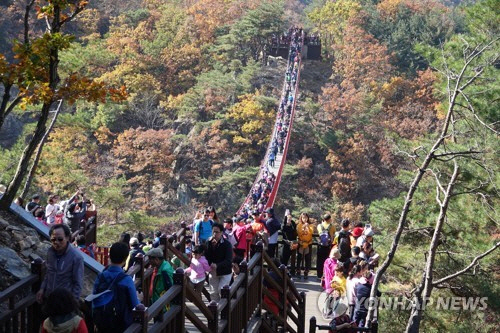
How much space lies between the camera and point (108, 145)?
3600 cm

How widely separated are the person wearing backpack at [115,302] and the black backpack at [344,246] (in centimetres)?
499

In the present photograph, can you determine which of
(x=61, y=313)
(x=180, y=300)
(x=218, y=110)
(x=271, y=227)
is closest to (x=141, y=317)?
(x=61, y=313)

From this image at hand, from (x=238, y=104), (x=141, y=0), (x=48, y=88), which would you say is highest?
(x=141, y=0)

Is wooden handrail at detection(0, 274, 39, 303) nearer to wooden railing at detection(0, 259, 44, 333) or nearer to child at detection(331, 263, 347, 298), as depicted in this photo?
wooden railing at detection(0, 259, 44, 333)

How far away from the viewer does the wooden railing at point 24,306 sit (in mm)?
4148

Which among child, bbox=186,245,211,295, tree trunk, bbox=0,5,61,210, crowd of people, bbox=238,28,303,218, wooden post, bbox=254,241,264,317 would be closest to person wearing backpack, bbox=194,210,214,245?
child, bbox=186,245,211,295

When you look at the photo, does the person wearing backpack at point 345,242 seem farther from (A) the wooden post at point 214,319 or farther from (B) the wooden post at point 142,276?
(A) the wooden post at point 214,319

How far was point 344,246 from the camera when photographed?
920 cm

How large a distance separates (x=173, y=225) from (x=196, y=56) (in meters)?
16.6

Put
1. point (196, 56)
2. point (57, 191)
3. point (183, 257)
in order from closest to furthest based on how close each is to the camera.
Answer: point (183, 257)
point (57, 191)
point (196, 56)

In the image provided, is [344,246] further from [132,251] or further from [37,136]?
[37,136]

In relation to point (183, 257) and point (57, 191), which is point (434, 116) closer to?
point (57, 191)

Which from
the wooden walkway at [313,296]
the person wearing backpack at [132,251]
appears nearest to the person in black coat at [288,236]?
the wooden walkway at [313,296]

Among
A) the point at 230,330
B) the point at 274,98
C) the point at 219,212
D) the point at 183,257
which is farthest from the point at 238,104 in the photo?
the point at 230,330
